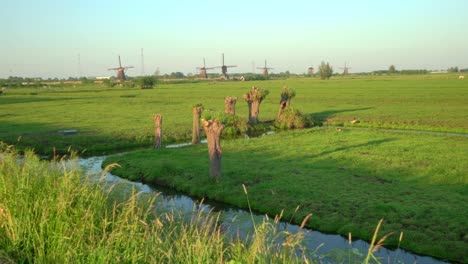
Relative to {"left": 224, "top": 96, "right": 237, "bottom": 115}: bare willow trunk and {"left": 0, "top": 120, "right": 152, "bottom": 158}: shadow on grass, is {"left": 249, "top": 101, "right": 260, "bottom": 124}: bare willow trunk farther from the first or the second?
{"left": 0, "top": 120, "right": 152, "bottom": 158}: shadow on grass

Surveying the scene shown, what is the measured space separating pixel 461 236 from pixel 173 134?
84.2 feet

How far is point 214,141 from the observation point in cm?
1841

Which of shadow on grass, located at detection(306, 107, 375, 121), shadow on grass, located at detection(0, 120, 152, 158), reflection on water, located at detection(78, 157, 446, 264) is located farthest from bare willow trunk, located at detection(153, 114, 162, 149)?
shadow on grass, located at detection(306, 107, 375, 121)

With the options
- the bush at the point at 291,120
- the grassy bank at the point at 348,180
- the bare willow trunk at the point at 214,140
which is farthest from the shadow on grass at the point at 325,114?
the bare willow trunk at the point at 214,140

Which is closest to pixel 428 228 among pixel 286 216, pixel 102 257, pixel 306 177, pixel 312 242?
pixel 312 242

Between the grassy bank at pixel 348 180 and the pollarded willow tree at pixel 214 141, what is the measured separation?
1.82 ft

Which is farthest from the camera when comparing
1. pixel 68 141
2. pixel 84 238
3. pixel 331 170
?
pixel 68 141

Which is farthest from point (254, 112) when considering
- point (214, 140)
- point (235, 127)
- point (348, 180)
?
point (348, 180)

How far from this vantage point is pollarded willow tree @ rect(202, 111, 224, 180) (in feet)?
60.5

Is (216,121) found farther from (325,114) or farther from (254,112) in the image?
(325,114)

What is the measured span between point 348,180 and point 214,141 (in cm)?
612

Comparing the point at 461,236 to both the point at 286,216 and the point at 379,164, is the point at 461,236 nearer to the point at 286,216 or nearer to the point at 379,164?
the point at 286,216

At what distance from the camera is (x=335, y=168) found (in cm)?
2083

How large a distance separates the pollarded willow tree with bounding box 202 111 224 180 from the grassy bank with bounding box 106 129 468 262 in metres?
0.56
